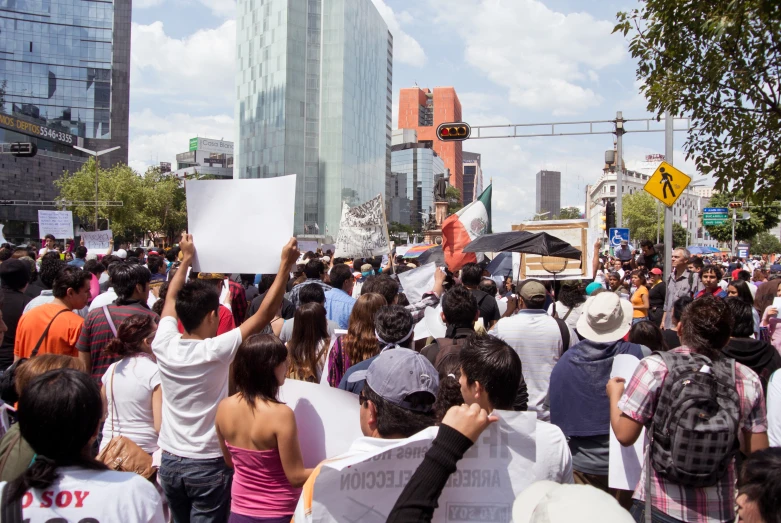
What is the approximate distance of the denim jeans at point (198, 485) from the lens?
3367 mm

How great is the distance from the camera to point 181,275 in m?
3.67

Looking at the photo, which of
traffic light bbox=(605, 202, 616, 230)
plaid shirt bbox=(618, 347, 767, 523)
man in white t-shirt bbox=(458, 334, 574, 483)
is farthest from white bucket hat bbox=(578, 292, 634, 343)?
traffic light bbox=(605, 202, 616, 230)

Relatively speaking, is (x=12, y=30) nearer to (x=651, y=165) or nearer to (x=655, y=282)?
(x=655, y=282)

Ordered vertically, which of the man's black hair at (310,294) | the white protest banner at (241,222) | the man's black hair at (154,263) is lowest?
the man's black hair at (310,294)

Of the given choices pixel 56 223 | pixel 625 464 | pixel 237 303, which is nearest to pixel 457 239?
pixel 237 303

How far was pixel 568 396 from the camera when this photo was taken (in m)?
4.03

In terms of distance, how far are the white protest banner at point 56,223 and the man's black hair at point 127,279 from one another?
1511 cm

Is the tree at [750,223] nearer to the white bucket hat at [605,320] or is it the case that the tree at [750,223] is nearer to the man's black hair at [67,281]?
the white bucket hat at [605,320]

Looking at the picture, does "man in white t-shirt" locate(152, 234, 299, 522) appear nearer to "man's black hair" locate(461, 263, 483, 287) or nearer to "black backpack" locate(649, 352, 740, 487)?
"black backpack" locate(649, 352, 740, 487)

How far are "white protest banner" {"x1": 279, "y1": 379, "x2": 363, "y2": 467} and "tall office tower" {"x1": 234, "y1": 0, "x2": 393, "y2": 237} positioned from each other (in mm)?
59590

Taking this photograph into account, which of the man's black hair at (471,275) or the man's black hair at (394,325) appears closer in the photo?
the man's black hair at (394,325)

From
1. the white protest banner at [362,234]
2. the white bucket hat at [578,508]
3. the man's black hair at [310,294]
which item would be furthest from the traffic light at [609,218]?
the white bucket hat at [578,508]

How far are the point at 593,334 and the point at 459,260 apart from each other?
6.36m

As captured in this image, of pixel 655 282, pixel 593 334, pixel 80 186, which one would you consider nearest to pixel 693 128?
pixel 655 282
